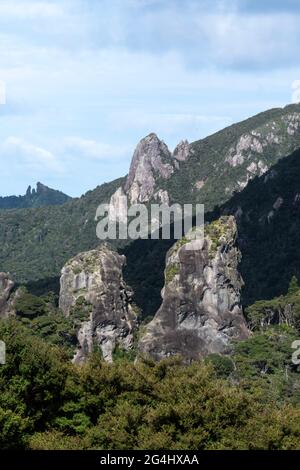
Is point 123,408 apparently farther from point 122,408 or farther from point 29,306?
point 29,306

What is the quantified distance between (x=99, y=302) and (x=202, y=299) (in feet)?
37.7

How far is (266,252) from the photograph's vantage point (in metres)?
160

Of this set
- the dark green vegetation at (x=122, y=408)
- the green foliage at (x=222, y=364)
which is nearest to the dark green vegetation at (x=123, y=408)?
the dark green vegetation at (x=122, y=408)

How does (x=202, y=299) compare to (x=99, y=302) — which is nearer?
(x=99, y=302)

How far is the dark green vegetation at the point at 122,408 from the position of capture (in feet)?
132

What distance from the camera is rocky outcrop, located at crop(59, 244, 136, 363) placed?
88000 millimetres

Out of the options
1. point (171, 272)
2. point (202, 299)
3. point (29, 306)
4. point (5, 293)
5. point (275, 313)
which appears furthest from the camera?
point (275, 313)

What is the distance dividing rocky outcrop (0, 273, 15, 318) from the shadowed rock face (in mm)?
18607

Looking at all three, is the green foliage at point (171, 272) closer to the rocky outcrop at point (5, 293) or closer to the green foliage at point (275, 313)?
the green foliage at point (275, 313)

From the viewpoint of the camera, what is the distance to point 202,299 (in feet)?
294

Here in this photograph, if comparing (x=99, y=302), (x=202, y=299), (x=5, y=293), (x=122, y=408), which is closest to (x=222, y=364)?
(x=202, y=299)

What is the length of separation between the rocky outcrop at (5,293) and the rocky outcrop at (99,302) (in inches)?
279

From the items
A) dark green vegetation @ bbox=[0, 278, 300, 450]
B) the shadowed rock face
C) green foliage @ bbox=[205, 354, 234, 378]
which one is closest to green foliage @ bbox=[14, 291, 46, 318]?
the shadowed rock face

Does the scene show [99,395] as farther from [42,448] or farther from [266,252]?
[266,252]
